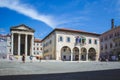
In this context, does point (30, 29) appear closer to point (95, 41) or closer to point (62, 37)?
point (62, 37)

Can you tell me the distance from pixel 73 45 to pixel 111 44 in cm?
1616

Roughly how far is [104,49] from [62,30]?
24515 mm

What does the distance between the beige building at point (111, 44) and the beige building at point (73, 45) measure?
5456mm

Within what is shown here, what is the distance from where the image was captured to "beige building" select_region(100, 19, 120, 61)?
6639 cm

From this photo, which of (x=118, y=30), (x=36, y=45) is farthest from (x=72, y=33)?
(x=36, y=45)

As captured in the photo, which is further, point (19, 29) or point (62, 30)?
point (19, 29)

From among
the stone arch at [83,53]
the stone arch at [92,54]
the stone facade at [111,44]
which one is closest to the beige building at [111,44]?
the stone facade at [111,44]

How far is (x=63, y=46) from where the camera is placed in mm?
62312

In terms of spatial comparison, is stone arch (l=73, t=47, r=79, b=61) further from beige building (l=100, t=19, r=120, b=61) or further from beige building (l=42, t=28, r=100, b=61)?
beige building (l=100, t=19, r=120, b=61)

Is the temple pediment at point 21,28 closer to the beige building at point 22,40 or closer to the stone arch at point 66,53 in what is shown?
the beige building at point 22,40

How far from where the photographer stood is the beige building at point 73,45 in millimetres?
61062

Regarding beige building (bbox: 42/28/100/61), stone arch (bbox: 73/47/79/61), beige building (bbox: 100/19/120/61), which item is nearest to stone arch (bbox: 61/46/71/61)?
beige building (bbox: 42/28/100/61)

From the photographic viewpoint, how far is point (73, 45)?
64.4m

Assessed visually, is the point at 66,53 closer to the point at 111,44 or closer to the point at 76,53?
the point at 76,53
